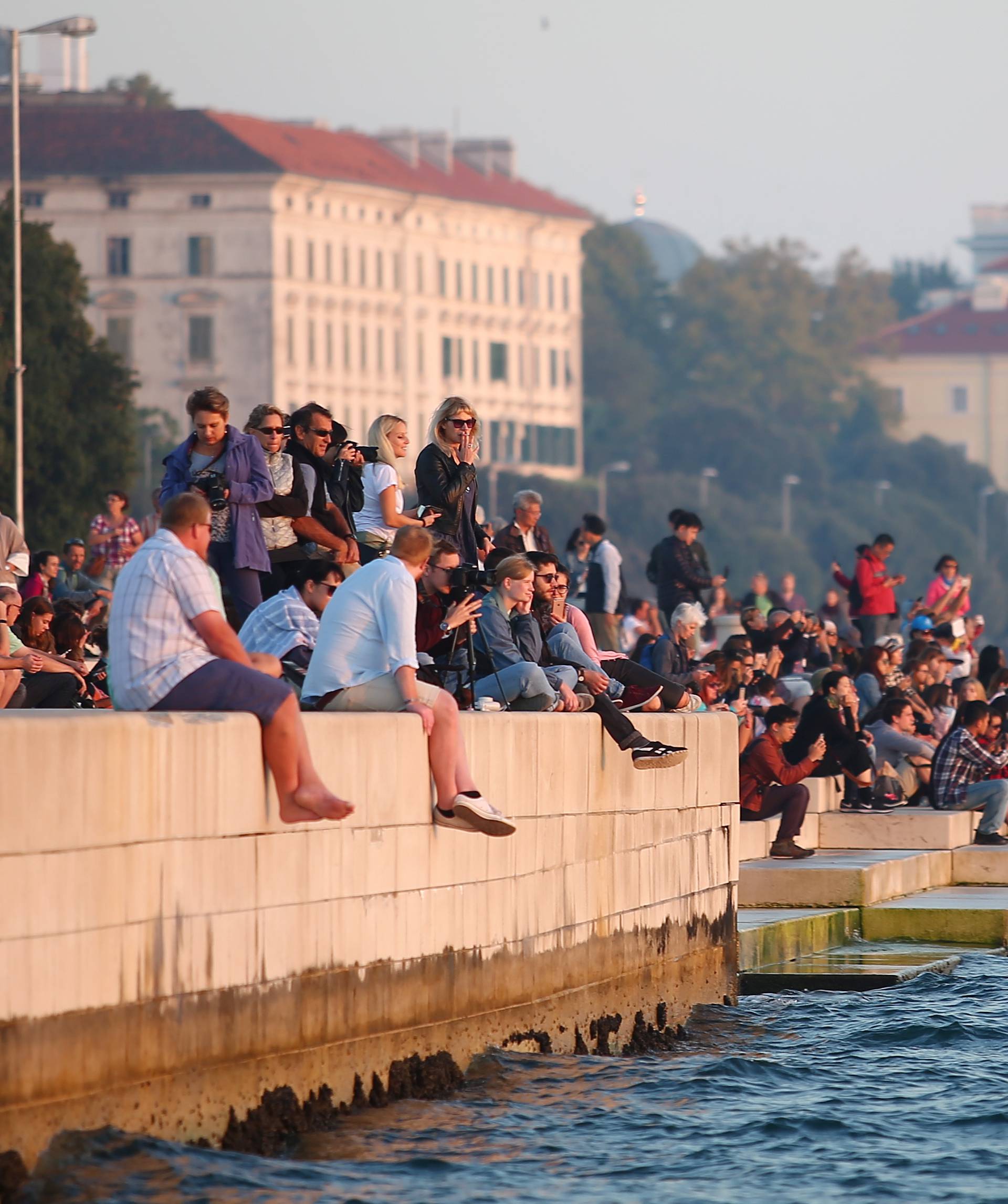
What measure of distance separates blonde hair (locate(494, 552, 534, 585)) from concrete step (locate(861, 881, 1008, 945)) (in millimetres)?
5182

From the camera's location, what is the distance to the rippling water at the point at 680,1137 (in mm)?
10422

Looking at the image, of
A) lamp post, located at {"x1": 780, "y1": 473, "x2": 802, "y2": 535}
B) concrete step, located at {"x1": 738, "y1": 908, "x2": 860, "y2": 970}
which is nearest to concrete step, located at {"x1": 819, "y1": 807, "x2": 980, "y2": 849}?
concrete step, located at {"x1": 738, "y1": 908, "x2": 860, "y2": 970}

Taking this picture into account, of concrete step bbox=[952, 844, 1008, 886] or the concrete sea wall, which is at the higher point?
the concrete sea wall

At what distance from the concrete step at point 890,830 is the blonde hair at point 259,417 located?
7801mm

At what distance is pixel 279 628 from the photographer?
13453mm

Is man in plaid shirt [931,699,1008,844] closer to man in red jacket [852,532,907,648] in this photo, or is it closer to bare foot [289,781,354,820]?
man in red jacket [852,532,907,648]

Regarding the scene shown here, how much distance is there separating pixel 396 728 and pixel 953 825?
10.3 metres

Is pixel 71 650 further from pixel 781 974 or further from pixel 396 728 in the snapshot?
pixel 396 728

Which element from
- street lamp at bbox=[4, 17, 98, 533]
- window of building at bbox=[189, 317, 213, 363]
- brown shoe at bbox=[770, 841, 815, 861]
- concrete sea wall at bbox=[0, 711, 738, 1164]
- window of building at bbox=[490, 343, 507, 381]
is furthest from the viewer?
window of building at bbox=[490, 343, 507, 381]

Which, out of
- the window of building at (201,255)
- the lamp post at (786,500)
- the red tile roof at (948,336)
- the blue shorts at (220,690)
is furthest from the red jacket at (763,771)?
the red tile roof at (948,336)

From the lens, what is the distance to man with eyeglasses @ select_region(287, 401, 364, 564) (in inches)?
582

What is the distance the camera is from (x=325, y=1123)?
37.0 feet

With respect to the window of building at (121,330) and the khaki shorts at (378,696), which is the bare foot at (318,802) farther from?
the window of building at (121,330)

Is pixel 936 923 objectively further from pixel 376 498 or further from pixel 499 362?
pixel 499 362
